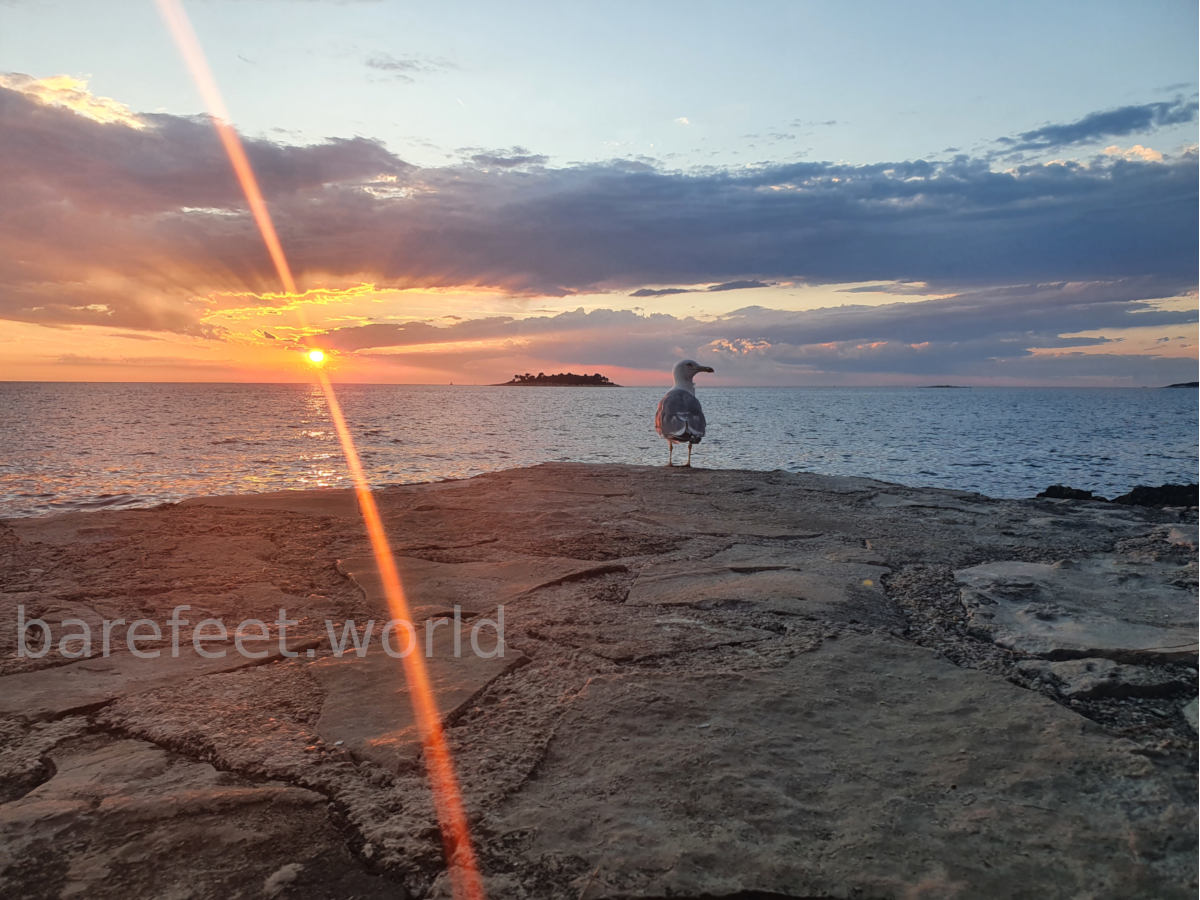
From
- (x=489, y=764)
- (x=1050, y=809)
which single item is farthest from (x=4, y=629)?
(x=1050, y=809)

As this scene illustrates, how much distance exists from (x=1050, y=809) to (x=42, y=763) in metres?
2.78

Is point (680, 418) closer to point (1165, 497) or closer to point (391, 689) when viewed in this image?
point (1165, 497)

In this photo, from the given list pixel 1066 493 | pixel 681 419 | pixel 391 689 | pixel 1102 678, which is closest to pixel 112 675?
pixel 391 689

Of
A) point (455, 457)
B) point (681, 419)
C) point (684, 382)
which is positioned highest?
point (684, 382)

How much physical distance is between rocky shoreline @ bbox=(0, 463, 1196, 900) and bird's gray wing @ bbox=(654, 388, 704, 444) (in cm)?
697

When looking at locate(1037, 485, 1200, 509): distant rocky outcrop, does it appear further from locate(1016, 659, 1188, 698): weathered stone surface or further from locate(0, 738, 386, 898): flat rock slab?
locate(0, 738, 386, 898): flat rock slab

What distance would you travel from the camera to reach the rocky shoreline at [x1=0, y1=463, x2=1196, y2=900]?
Answer: 5.45ft

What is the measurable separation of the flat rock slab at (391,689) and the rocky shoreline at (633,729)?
0.05ft

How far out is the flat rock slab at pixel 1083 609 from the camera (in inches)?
112

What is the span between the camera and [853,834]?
1730 millimetres

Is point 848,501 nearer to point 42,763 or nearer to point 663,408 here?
point 663,408

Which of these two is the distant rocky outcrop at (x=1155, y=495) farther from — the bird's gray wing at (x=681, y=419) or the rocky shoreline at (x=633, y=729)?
the rocky shoreline at (x=633, y=729)

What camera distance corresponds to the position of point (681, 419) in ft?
37.7

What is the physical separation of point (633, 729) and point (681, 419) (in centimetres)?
943
